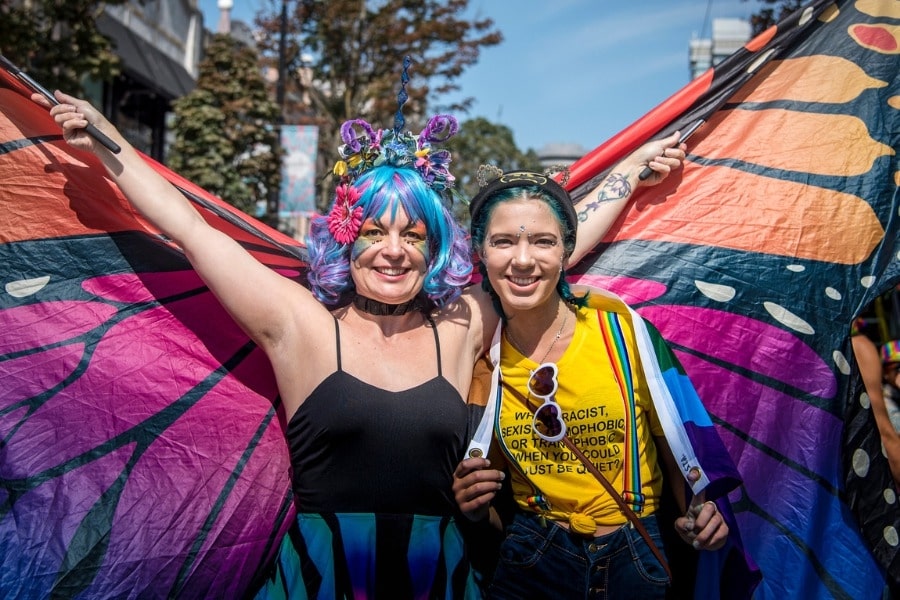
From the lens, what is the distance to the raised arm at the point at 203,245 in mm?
2336

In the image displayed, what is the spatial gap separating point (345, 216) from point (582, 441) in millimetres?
1043

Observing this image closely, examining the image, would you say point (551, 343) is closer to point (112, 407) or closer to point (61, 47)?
point (112, 407)

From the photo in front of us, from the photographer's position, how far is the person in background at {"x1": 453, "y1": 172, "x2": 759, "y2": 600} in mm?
2258

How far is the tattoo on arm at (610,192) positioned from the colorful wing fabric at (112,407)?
4.32 feet

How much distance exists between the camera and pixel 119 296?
2.69 meters

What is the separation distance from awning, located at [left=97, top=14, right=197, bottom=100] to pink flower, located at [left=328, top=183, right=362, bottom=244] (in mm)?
11192

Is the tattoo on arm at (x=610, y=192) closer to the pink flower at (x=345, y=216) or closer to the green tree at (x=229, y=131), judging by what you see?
the pink flower at (x=345, y=216)

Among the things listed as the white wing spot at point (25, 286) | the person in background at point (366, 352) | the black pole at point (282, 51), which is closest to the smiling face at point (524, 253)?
the person in background at point (366, 352)

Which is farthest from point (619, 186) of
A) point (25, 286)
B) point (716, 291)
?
point (25, 286)

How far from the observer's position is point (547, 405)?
2.33 meters

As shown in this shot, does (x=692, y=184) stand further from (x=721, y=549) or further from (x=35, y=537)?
(x=35, y=537)

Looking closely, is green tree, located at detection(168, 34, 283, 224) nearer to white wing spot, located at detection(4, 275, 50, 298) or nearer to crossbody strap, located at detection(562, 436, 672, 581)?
white wing spot, located at detection(4, 275, 50, 298)

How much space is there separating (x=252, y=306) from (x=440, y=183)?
747mm

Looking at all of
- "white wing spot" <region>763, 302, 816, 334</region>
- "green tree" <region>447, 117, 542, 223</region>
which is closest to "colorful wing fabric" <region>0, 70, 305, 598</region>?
"white wing spot" <region>763, 302, 816, 334</region>
